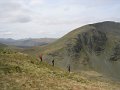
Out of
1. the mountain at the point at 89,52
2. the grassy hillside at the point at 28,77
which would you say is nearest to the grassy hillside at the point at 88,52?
the mountain at the point at 89,52

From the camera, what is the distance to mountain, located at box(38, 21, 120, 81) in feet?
481

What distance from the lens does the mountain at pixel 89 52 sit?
5768 inches

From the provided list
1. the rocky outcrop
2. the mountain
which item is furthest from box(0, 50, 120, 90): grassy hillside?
the rocky outcrop

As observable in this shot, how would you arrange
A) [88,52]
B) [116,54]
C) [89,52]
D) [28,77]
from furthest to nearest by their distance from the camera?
[116,54] → [89,52] → [88,52] → [28,77]

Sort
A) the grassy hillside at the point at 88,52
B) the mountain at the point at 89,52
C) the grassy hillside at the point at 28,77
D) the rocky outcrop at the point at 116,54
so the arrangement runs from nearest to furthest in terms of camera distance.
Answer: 1. the grassy hillside at the point at 28,77
2. the mountain at the point at 89,52
3. the grassy hillside at the point at 88,52
4. the rocky outcrop at the point at 116,54

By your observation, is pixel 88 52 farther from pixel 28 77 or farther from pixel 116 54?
pixel 28 77

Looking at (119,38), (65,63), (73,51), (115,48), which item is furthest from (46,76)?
(119,38)

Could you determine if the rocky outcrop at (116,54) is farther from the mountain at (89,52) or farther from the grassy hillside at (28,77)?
the grassy hillside at (28,77)

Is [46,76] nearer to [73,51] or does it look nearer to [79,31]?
[73,51]

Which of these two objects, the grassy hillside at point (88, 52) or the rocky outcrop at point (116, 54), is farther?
the rocky outcrop at point (116, 54)

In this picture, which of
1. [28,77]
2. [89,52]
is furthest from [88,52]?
[28,77]

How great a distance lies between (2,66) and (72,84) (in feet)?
31.0

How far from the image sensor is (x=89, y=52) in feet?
537

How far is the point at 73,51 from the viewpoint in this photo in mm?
157875
